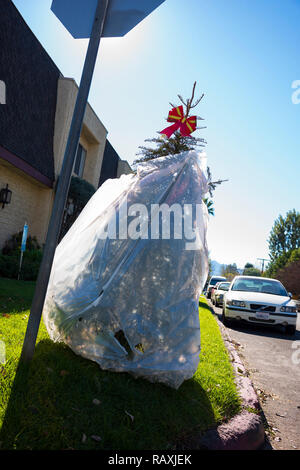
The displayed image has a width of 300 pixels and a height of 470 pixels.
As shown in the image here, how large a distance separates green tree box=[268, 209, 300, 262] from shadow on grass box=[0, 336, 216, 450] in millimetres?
52043

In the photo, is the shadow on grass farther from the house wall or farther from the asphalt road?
the house wall

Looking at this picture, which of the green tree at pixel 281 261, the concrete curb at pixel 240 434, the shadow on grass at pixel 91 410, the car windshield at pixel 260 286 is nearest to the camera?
the shadow on grass at pixel 91 410

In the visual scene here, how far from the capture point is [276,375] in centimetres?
443

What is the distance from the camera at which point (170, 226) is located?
9.53 ft

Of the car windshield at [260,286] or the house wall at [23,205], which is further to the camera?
the house wall at [23,205]

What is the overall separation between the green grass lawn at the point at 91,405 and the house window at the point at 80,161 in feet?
39.1

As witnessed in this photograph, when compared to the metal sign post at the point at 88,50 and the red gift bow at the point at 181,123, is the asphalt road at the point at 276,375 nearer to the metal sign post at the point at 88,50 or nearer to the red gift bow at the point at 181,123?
the metal sign post at the point at 88,50

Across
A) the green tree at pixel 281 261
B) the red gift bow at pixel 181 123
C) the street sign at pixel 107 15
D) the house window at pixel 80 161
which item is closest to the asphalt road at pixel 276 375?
the red gift bow at pixel 181 123

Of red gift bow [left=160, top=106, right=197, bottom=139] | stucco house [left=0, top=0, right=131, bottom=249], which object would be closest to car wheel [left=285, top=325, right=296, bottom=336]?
red gift bow [left=160, top=106, right=197, bottom=139]

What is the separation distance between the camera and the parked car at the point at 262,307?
295 inches
